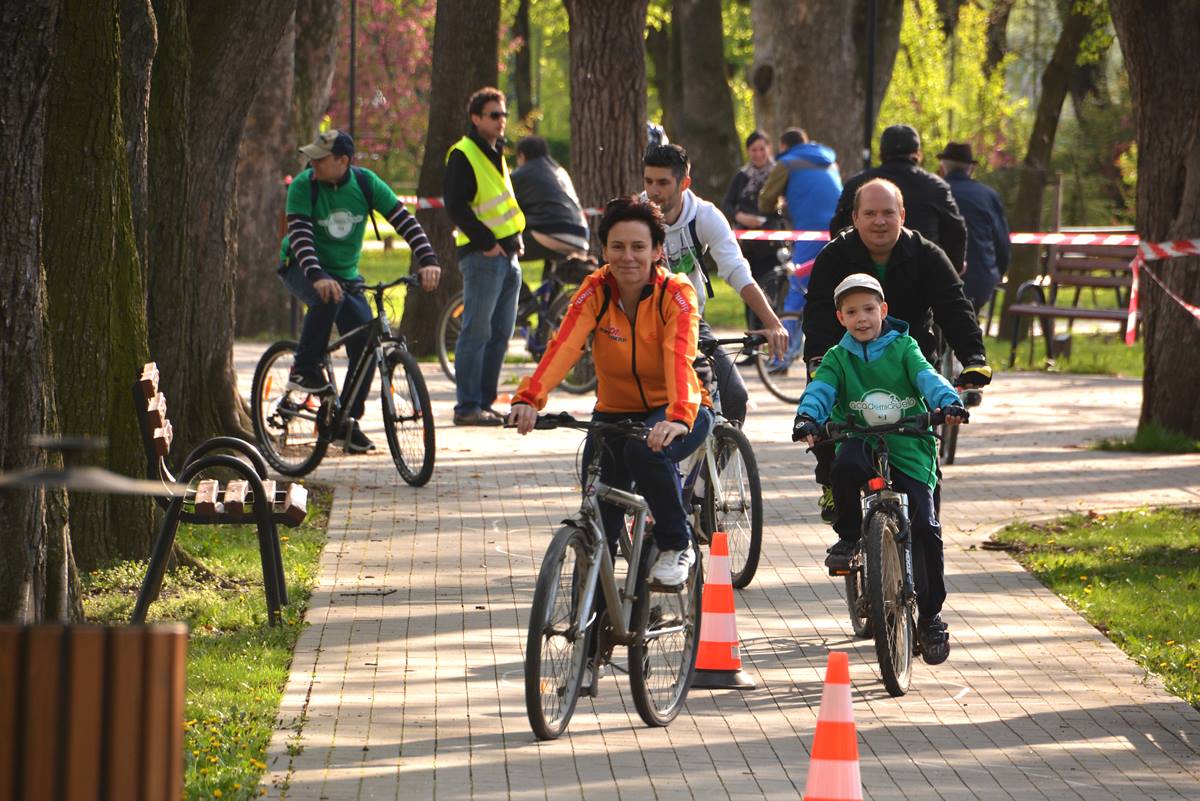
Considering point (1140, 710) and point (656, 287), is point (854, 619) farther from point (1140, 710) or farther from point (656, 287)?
point (656, 287)

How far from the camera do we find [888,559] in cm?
717

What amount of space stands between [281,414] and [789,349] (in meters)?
6.13

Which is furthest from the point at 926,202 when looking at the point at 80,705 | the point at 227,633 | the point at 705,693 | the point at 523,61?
the point at 523,61

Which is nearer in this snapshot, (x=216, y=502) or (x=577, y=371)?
(x=216, y=502)

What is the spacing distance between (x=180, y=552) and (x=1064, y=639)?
12.1 ft

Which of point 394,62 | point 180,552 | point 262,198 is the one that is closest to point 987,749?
point 180,552

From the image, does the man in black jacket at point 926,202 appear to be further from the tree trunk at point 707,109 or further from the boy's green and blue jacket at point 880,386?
the tree trunk at point 707,109

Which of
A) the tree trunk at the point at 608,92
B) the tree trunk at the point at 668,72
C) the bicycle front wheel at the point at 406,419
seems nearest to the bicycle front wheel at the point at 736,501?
the bicycle front wheel at the point at 406,419

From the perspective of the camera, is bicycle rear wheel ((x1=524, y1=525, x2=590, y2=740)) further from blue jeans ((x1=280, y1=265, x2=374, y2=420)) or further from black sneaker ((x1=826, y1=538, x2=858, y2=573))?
blue jeans ((x1=280, y1=265, x2=374, y2=420))

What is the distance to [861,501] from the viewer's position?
7387mm

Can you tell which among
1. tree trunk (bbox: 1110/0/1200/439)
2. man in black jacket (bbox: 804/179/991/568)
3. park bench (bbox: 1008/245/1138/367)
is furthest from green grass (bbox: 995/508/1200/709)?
park bench (bbox: 1008/245/1138/367)

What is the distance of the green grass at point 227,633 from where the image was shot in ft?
19.7

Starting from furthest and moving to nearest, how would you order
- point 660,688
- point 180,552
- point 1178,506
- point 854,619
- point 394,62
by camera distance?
point 394,62
point 1178,506
point 180,552
point 854,619
point 660,688

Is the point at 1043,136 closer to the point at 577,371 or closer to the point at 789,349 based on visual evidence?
the point at 789,349
